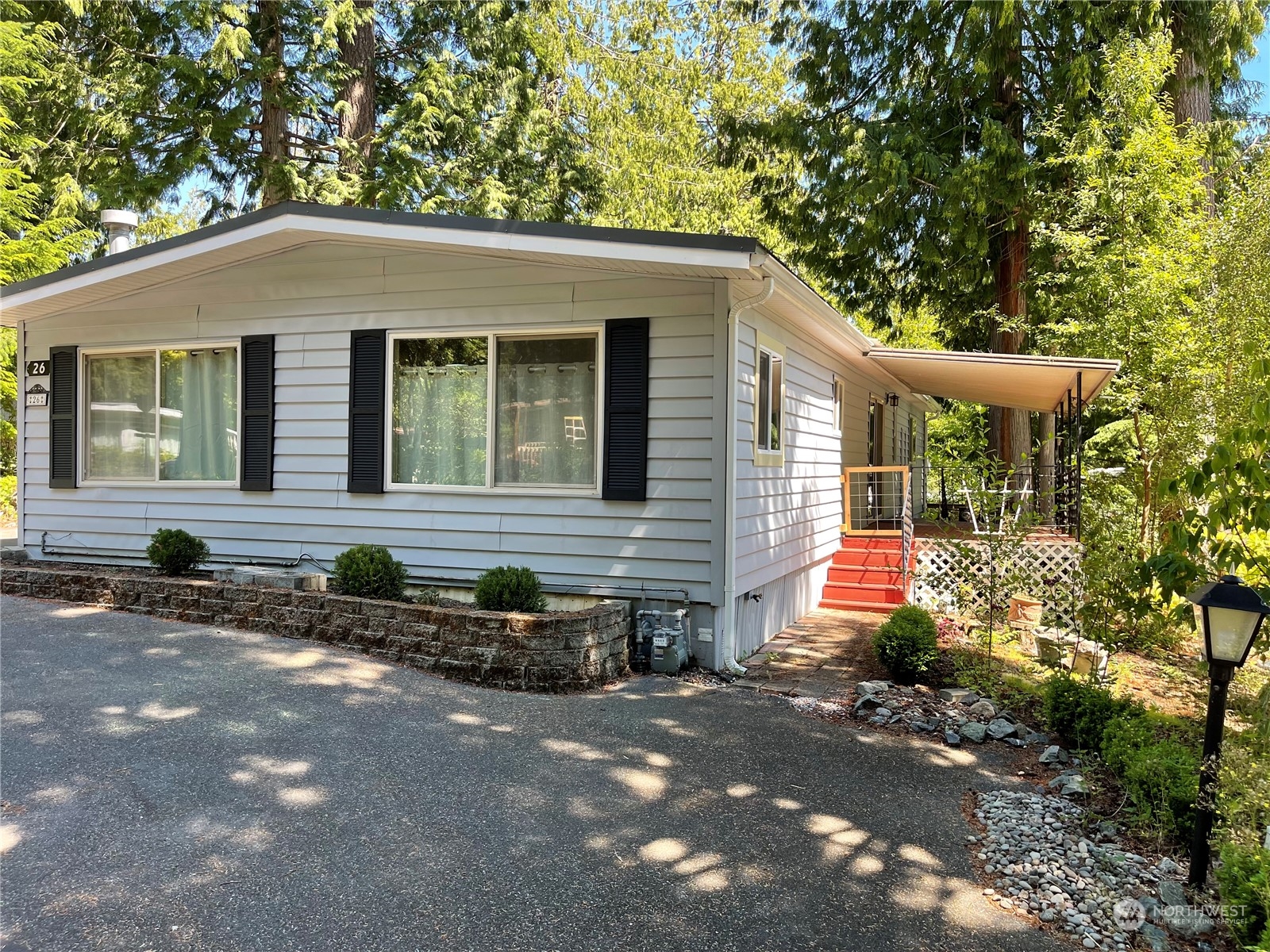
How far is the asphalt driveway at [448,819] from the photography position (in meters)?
2.70

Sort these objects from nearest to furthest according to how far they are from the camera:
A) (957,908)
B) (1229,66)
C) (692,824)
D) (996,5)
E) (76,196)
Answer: (957,908)
(692,824)
(996,5)
(1229,66)
(76,196)

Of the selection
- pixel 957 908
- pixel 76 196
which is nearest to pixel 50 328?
pixel 76 196

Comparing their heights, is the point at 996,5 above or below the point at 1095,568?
above

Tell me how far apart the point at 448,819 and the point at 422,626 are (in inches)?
93.2

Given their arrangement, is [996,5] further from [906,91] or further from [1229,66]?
[1229,66]

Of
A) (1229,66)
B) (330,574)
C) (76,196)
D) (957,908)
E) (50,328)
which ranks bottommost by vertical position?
(957,908)

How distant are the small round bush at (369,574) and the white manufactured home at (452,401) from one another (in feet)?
1.67

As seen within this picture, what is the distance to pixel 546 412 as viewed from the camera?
669 centimetres

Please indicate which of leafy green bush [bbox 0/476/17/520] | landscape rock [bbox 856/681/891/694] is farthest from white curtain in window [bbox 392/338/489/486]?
leafy green bush [bbox 0/476/17/520]

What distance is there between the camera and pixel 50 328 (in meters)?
8.43

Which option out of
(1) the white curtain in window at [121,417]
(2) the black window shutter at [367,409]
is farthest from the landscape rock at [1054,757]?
Result: (1) the white curtain in window at [121,417]

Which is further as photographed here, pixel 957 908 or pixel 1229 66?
pixel 1229 66

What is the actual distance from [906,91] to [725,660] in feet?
35.5

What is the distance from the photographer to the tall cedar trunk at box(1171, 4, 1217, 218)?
11.8m
